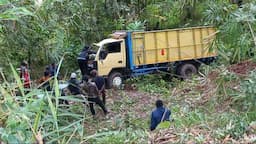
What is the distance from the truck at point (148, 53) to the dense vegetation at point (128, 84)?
0.53m

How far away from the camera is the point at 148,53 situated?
50.5ft

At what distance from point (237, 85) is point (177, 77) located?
7.50 m

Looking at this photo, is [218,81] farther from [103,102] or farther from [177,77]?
[177,77]

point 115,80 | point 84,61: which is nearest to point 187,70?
point 115,80

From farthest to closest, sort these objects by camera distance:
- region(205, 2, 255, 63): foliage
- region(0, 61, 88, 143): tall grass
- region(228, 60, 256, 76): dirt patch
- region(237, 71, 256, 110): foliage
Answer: region(228, 60, 256, 76): dirt patch → region(205, 2, 255, 63): foliage → region(237, 71, 256, 110): foliage → region(0, 61, 88, 143): tall grass

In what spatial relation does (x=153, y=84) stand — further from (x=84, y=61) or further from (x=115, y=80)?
(x=84, y=61)

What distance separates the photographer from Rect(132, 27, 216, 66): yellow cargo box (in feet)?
50.1

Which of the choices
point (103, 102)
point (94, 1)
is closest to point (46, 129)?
point (103, 102)

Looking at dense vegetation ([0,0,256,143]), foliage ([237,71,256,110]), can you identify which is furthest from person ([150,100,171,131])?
foliage ([237,71,256,110])

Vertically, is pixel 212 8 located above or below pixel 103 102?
above

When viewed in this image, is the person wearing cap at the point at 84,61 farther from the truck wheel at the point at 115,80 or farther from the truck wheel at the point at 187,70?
the truck wheel at the point at 187,70

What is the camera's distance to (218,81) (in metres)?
8.40

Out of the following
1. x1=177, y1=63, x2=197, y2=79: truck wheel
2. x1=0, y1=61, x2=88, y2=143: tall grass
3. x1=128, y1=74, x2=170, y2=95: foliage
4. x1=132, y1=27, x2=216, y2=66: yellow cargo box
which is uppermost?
x1=132, y1=27, x2=216, y2=66: yellow cargo box

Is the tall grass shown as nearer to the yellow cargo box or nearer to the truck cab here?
the truck cab
